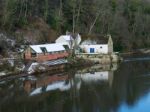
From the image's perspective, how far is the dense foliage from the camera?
61.9m

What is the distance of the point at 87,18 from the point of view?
77.9m

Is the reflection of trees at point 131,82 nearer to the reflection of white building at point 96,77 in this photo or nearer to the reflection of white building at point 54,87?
the reflection of white building at point 96,77

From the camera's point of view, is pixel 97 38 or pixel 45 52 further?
pixel 97 38

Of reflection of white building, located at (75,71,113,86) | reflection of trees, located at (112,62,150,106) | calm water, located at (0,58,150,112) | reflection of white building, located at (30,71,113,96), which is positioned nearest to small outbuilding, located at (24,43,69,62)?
calm water, located at (0,58,150,112)

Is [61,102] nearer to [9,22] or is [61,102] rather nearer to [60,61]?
[60,61]

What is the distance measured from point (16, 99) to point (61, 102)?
13.5 ft

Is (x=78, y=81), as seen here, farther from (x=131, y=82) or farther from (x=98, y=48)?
(x=98, y=48)

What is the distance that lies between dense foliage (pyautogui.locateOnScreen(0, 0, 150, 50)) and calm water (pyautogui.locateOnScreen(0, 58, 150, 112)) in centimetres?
1494

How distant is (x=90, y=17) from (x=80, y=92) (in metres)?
40.6

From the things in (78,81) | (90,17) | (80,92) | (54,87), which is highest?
(90,17)

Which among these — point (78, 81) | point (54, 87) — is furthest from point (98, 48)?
point (54, 87)

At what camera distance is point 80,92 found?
3975cm

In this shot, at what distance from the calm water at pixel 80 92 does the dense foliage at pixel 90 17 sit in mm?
14945

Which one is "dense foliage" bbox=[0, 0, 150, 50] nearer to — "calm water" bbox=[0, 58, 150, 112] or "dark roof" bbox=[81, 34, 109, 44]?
"dark roof" bbox=[81, 34, 109, 44]
